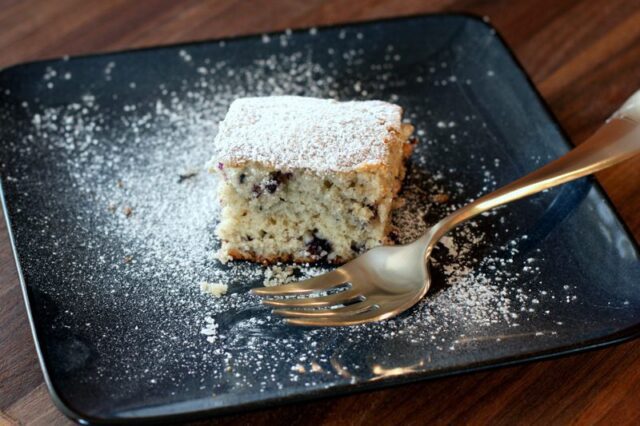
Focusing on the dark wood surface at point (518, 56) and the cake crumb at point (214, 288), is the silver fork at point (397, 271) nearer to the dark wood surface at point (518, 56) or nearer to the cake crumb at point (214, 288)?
the cake crumb at point (214, 288)

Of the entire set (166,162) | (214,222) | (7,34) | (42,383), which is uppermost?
(7,34)

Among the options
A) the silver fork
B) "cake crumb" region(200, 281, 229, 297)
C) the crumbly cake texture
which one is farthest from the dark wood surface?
the crumbly cake texture

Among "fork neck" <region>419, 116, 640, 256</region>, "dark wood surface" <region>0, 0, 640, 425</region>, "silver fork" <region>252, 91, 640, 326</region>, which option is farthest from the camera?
"fork neck" <region>419, 116, 640, 256</region>

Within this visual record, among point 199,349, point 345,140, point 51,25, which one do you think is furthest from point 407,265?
point 51,25

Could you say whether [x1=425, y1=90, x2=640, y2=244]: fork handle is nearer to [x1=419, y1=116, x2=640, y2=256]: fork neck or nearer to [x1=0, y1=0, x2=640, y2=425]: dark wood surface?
[x1=419, y1=116, x2=640, y2=256]: fork neck

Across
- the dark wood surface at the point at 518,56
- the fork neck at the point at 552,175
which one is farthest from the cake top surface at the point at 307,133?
the dark wood surface at the point at 518,56

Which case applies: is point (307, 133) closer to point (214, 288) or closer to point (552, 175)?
point (214, 288)

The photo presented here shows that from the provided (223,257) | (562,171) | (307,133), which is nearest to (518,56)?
(562,171)

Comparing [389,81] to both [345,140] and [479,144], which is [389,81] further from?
[345,140]
